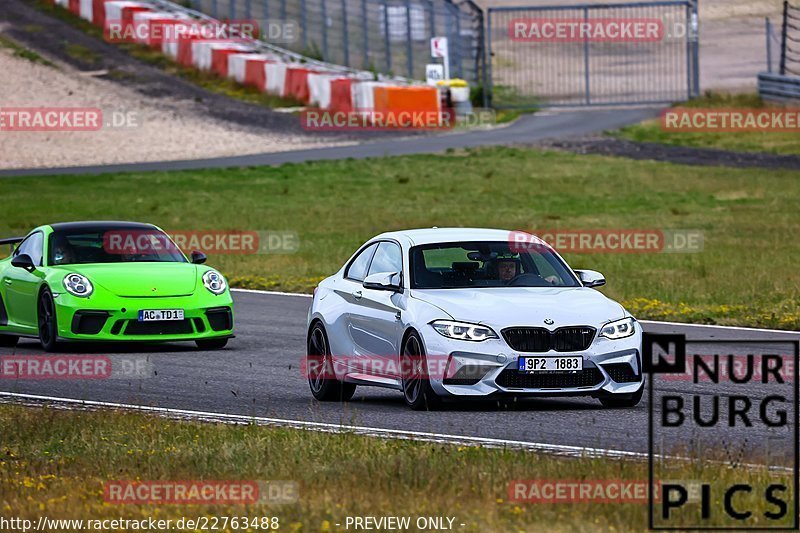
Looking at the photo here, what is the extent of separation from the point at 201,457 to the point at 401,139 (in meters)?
35.1

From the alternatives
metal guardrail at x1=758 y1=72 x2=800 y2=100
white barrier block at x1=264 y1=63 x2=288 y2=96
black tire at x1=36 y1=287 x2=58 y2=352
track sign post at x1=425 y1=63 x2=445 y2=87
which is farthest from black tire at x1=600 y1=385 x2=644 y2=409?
white barrier block at x1=264 y1=63 x2=288 y2=96

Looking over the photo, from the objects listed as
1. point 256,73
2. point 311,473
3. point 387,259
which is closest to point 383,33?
point 256,73

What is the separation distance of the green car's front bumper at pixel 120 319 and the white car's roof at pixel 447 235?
12.3 ft

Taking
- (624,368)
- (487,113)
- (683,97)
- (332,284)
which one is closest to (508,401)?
(624,368)

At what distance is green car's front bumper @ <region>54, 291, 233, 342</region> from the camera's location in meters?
16.2

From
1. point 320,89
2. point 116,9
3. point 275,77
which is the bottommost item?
point 320,89

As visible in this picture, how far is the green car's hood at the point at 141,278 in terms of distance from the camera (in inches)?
646

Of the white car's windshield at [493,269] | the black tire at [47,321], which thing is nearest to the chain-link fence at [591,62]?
the black tire at [47,321]

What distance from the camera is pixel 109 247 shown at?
17453 mm

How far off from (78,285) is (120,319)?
59 centimetres

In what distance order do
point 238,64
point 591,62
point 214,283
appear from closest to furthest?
1. point 214,283
2. point 238,64
3. point 591,62

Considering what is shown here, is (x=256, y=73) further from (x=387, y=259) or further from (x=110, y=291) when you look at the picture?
(x=387, y=259)

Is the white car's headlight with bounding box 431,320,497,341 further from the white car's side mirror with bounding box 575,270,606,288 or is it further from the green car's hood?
the green car's hood

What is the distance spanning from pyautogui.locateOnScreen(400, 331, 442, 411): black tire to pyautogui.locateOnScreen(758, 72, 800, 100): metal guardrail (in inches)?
1302
